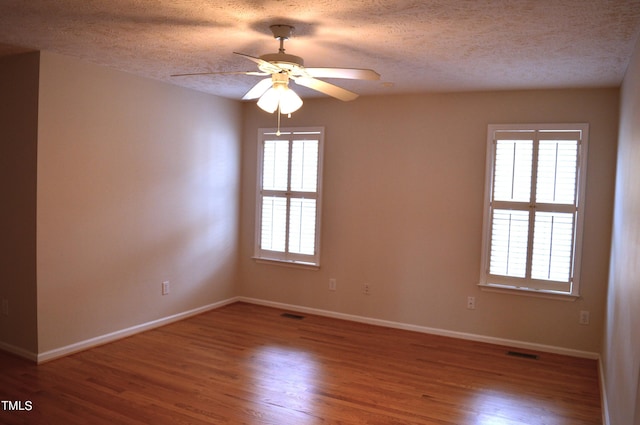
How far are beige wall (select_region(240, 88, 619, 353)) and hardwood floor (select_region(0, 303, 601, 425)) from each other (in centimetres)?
36

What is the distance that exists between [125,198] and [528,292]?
149 inches

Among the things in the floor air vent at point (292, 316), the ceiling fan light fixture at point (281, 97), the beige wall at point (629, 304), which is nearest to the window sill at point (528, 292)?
the beige wall at point (629, 304)

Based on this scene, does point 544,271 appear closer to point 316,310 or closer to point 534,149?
point 534,149

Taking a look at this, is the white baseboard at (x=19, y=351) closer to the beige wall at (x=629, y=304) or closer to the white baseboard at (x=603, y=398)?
the beige wall at (x=629, y=304)

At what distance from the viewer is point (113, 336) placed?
170 inches

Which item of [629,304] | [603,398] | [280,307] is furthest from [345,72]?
[280,307]

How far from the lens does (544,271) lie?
14.4 ft

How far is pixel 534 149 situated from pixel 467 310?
1.65 metres

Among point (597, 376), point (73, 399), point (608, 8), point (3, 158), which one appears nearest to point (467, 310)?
point (597, 376)

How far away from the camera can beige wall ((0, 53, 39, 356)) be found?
3701 mm

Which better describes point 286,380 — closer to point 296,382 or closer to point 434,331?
point 296,382

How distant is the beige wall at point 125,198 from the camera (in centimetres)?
380

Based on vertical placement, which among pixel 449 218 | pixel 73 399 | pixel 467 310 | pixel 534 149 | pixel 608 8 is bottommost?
pixel 73 399

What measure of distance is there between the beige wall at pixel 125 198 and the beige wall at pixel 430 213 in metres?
0.91
